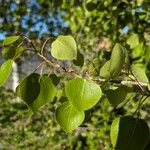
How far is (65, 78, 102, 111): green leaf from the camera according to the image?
103cm

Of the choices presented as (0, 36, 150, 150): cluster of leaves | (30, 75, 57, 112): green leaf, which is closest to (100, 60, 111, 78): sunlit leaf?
(0, 36, 150, 150): cluster of leaves

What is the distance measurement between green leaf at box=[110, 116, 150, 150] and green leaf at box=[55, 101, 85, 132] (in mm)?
91

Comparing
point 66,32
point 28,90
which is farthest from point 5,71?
point 66,32

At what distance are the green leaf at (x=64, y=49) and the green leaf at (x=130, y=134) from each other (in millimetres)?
192

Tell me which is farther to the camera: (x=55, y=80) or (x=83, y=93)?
(x=55, y=80)

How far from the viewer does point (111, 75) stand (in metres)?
1.04

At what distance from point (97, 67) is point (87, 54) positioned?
16.9 ft

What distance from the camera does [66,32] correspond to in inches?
257

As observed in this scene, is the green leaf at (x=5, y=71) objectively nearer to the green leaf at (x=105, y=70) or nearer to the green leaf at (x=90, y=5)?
the green leaf at (x=105, y=70)

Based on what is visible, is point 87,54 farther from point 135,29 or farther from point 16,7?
point 135,29

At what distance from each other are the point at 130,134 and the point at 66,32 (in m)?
5.47

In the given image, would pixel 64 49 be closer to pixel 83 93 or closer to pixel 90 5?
pixel 83 93

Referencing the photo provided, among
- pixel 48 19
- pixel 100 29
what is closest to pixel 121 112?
pixel 100 29

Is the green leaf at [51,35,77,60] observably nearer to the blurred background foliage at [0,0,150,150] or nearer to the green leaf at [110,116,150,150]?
the green leaf at [110,116,150,150]
